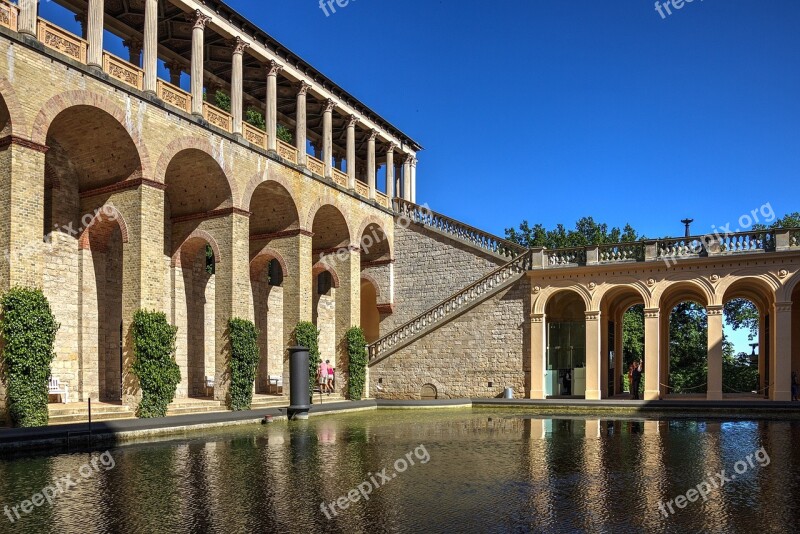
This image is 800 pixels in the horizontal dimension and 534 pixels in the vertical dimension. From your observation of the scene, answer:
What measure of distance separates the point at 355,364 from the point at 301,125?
1038 centimetres

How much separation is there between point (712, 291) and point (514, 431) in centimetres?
1148

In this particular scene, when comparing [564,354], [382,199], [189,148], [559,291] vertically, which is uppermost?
[382,199]

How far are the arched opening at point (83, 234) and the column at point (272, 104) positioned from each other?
706cm

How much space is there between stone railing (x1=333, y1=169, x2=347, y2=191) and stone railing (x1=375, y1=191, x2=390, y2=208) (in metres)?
3.08

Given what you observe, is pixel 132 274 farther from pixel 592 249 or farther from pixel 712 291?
pixel 712 291

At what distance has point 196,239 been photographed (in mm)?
25141

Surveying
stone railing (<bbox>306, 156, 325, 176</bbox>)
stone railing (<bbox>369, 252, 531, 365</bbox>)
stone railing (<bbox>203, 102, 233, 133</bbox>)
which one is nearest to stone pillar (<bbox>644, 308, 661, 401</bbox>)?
stone railing (<bbox>369, 252, 531, 365</bbox>)

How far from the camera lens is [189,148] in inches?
874

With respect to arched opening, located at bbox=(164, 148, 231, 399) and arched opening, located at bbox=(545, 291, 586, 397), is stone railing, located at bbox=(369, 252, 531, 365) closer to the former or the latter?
arched opening, located at bbox=(545, 291, 586, 397)

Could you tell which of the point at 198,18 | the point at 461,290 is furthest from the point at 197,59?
the point at 461,290

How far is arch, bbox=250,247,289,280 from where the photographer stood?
27750mm

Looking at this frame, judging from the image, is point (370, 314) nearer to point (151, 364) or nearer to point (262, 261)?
point (262, 261)

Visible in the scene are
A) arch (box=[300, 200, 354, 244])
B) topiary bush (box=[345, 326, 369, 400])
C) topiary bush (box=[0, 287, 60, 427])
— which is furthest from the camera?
topiary bush (box=[345, 326, 369, 400])

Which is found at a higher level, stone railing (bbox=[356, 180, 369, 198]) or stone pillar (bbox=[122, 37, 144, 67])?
stone pillar (bbox=[122, 37, 144, 67])
